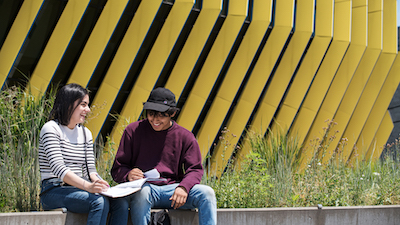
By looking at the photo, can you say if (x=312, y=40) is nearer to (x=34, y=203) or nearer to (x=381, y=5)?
(x=381, y=5)

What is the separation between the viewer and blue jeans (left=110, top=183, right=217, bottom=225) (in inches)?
117

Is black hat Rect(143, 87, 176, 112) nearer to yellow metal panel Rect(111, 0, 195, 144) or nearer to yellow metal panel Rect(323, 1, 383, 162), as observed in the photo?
yellow metal panel Rect(111, 0, 195, 144)

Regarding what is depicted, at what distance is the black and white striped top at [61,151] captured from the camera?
113 inches

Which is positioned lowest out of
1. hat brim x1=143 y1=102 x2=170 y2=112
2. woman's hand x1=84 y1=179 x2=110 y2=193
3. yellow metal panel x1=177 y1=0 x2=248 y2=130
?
woman's hand x1=84 y1=179 x2=110 y2=193

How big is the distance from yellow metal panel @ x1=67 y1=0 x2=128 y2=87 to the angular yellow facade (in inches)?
0.8

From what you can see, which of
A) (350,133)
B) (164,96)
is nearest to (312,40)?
(350,133)

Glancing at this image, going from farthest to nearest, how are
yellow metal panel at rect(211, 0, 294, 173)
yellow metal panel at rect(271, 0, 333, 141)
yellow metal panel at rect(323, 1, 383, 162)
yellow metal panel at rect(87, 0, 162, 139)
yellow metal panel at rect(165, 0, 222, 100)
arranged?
yellow metal panel at rect(323, 1, 383, 162) → yellow metal panel at rect(271, 0, 333, 141) → yellow metal panel at rect(211, 0, 294, 173) → yellow metal panel at rect(165, 0, 222, 100) → yellow metal panel at rect(87, 0, 162, 139)

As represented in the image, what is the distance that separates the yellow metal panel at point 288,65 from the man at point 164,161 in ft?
21.5

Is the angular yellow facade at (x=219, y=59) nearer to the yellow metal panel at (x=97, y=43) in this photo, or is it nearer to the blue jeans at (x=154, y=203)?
the yellow metal panel at (x=97, y=43)

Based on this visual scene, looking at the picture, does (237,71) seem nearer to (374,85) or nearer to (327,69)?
(327,69)

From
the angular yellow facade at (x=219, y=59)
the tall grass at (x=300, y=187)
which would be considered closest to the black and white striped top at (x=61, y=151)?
the tall grass at (x=300, y=187)

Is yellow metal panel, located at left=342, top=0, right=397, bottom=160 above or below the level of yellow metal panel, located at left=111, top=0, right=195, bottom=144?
above

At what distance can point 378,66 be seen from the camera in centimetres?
1149

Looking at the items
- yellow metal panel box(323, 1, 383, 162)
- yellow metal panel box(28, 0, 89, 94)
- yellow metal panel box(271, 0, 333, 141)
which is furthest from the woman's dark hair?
yellow metal panel box(323, 1, 383, 162)
